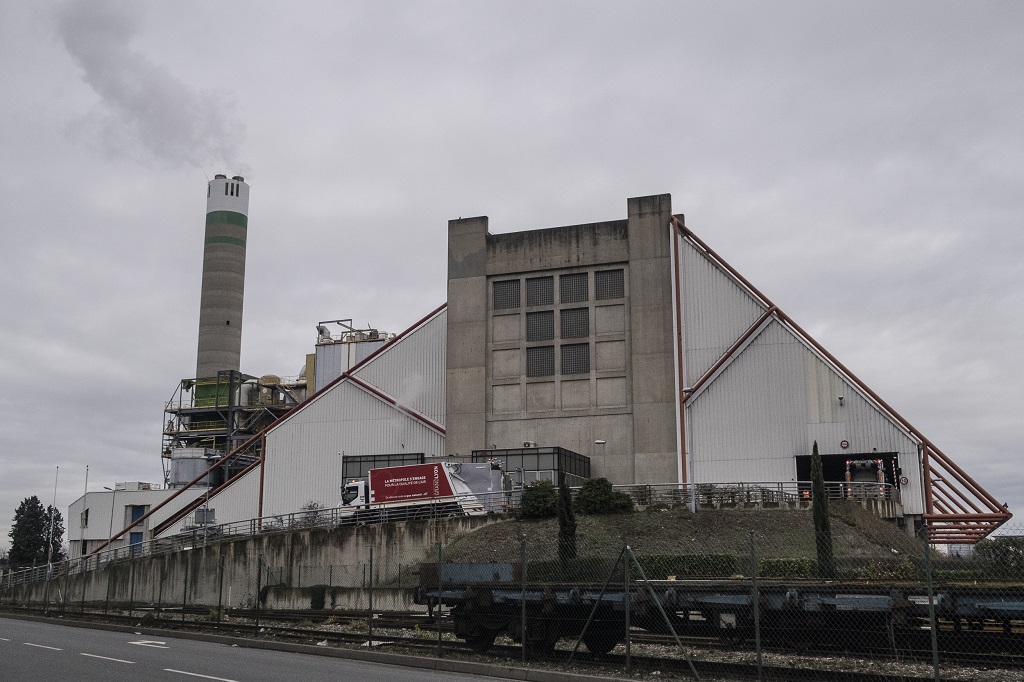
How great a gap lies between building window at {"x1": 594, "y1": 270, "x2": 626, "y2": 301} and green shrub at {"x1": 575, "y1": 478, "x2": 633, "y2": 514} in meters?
14.3

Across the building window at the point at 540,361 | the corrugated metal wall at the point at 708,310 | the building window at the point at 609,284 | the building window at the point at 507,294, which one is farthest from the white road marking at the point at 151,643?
the building window at the point at 609,284

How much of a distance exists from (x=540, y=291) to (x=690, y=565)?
29.6 metres

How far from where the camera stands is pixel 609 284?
180 ft

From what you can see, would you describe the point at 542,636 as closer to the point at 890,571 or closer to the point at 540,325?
the point at 890,571

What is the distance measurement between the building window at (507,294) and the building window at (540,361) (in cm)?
304

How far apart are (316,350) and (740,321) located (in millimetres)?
42324

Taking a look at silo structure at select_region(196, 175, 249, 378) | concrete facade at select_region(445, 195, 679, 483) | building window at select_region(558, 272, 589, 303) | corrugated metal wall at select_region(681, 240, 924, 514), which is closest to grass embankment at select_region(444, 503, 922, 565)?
corrugated metal wall at select_region(681, 240, 924, 514)

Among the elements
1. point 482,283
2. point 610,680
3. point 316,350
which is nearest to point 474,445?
point 482,283

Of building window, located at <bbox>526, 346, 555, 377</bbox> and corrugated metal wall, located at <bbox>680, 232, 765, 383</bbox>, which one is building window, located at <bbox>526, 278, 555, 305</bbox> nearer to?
building window, located at <bbox>526, 346, 555, 377</bbox>

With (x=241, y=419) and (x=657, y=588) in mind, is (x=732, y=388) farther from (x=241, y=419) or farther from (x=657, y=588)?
(x=241, y=419)

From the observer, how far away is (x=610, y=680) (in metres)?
16.9

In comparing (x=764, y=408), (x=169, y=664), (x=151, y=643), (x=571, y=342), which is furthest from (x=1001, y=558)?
(x=571, y=342)

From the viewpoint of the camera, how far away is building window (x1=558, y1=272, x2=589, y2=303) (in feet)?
181

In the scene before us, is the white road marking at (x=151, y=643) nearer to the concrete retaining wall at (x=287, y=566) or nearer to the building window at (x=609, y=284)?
the concrete retaining wall at (x=287, y=566)
